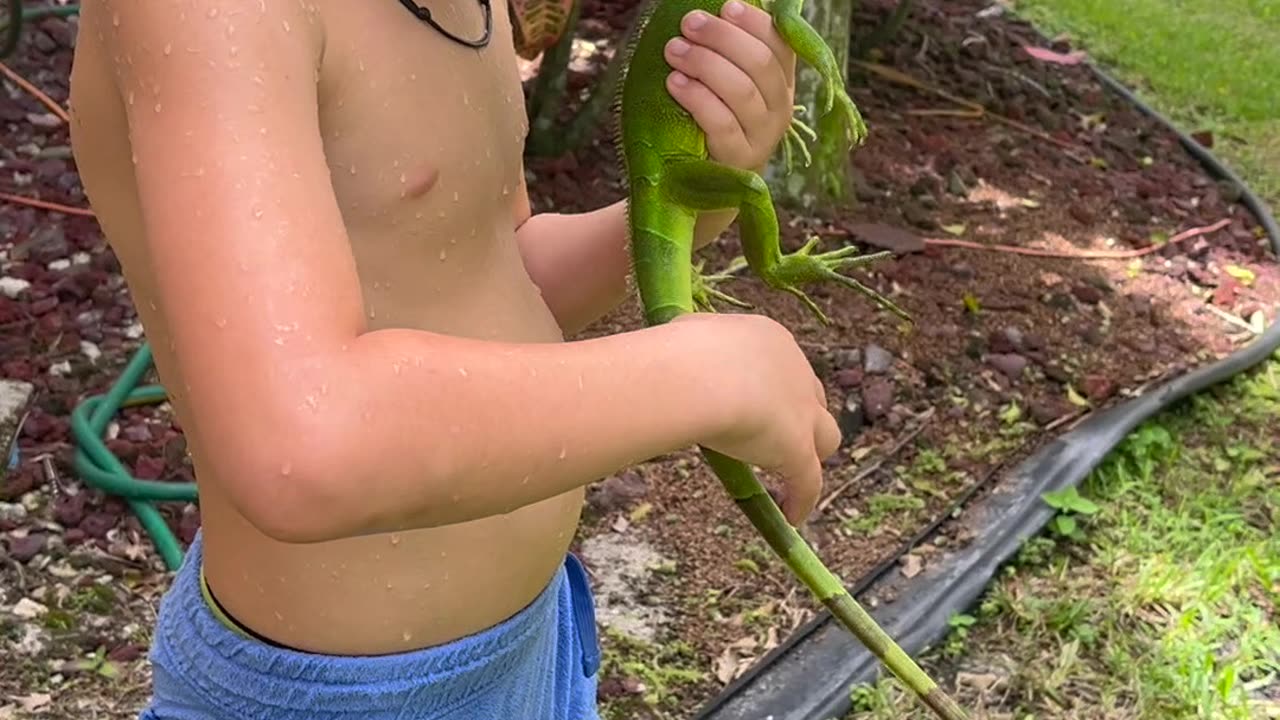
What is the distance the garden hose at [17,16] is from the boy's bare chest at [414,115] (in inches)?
130

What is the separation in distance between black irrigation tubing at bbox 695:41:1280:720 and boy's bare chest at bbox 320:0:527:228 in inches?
67.6

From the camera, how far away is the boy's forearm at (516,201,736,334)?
170cm

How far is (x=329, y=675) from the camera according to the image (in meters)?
1.30

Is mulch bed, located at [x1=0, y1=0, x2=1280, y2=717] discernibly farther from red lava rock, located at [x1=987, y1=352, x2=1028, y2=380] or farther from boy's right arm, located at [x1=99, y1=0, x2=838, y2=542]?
boy's right arm, located at [x1=99, y1=0, x2=838, y2=542]

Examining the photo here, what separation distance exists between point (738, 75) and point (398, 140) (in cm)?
42

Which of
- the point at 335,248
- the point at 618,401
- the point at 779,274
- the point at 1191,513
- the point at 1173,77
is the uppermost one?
the point at 335,248

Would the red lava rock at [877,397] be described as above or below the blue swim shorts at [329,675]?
below

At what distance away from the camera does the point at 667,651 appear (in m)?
2.94

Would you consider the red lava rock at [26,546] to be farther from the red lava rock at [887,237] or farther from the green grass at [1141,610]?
the red lava rock at [887,237]

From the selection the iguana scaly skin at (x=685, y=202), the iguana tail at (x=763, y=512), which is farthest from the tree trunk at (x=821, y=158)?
the iguana tail at (x=763, y=512)

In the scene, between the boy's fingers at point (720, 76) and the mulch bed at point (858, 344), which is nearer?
the boy's fingers at point (720, 76)

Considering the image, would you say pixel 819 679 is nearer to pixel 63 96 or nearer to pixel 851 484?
pixel 851 484

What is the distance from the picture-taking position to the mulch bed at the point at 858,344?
9.62 feet

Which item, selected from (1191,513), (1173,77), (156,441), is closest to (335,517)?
(156,441)
